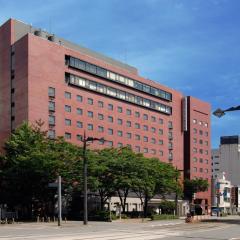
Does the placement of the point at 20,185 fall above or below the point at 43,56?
below

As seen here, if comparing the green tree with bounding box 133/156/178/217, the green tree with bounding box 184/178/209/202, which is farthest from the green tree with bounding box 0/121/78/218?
the green tree with bounding box 184/178/209/202

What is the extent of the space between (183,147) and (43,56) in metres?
62.4

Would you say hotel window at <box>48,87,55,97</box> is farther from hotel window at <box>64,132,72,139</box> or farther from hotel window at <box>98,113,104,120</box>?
hotel window at <box>98,113,104,120</box>

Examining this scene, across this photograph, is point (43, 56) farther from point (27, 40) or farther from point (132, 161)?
point (132, 161)

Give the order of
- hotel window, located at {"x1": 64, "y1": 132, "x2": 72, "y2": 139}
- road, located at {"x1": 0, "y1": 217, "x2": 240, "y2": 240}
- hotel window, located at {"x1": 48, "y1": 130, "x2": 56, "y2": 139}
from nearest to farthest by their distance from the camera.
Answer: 1. road, located at {"x1": 0, "y1": 217, "x2": 240, "y2": 240}
2. hotel window, located at {"x1": 48, "y1": 130, "x2": 56, "y2": 139}
3. hotel window, located at {"x1": 64, "y1": 132, "x2": 72, "y2": 139}

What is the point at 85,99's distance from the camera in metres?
115

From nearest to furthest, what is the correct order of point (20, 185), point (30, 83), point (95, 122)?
point (20, 185) < point (30, 83) < point (95, 122)

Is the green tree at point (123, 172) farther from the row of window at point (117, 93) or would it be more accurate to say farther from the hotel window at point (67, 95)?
the row of window at point (117, 93)

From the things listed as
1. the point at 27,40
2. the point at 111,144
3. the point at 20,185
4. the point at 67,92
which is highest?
the point at 27,40

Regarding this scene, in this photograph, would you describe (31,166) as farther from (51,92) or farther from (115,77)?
(115,77)

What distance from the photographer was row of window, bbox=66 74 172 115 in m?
112

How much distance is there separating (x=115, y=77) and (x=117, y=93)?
12.7 feet

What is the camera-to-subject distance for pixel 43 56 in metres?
104

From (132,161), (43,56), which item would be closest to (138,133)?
(43,56)
